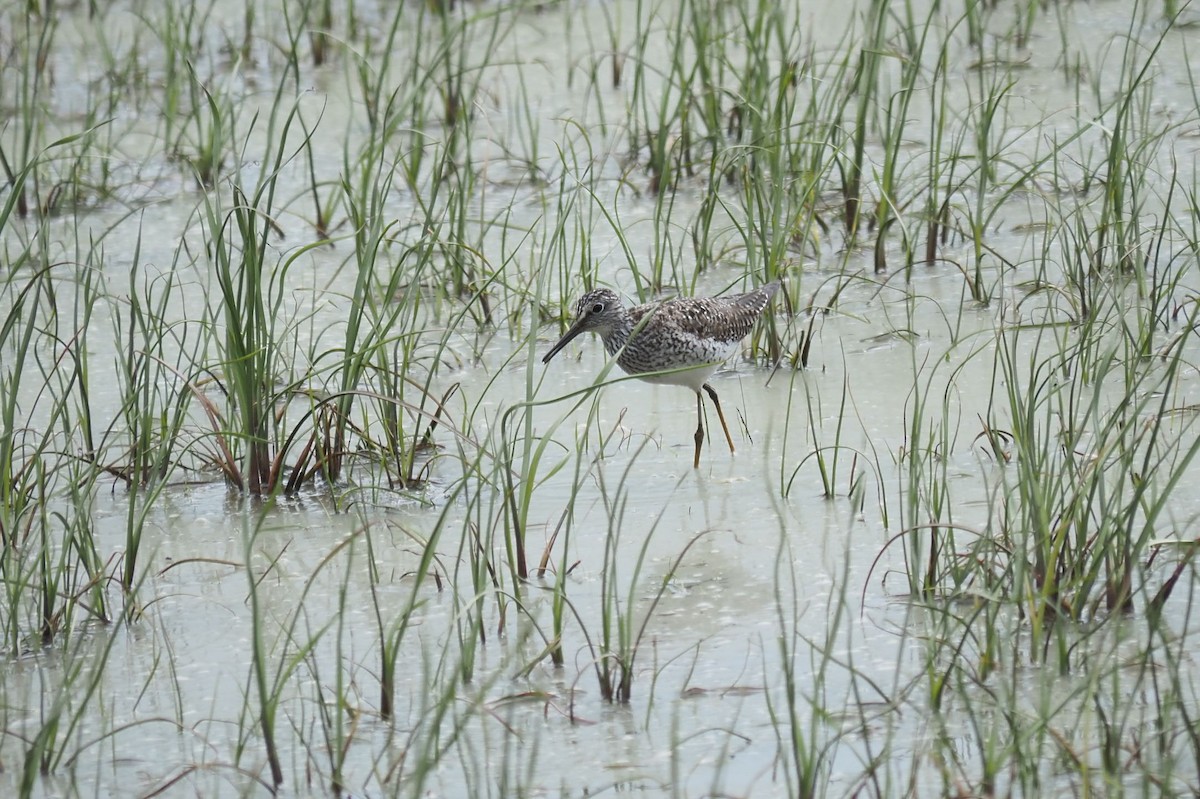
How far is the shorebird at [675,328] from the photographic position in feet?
16.4

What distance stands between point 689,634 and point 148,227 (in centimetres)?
395

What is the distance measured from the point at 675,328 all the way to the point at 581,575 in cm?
127

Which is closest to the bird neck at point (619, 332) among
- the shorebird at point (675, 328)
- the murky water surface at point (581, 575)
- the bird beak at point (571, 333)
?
the shorebird at point (675, 328)

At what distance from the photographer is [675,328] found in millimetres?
5059

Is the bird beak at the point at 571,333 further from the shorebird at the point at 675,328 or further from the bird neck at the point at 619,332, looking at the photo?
the bird neck at the point at 619,332

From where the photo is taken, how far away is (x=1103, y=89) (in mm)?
6949

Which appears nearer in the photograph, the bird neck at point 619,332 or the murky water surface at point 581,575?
the murky water surface at point 581,575

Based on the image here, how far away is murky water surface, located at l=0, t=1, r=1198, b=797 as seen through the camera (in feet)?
10.3

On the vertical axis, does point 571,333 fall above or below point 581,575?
above

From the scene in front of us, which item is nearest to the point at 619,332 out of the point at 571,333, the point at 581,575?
the point at 571,333

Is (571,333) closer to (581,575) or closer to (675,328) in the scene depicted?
(675,328)

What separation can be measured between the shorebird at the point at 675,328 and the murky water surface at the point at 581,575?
0.20 meters

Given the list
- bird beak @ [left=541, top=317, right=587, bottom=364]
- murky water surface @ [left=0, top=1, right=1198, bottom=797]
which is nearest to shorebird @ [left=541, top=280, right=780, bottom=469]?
bird beak @ [left=541, top=317, right=587, bottom=364]

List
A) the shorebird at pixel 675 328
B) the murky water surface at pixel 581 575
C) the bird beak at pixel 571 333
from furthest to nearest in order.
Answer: the bird beak at pixel 571 333 → the shorebird at pixel 675 328 → the murky water surface at pixel 581 575
